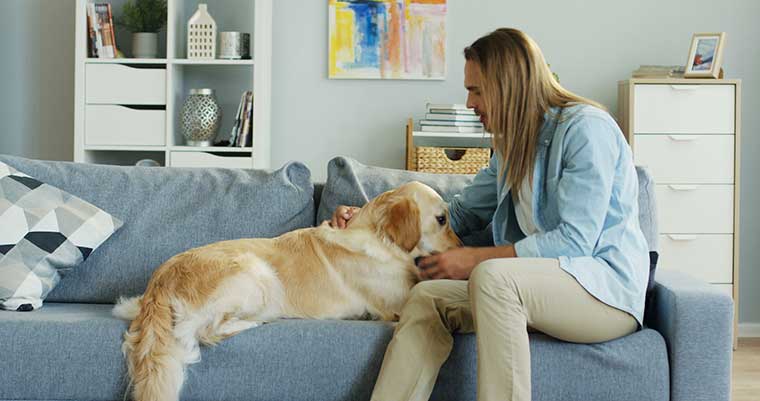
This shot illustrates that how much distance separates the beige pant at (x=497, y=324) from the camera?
1872 millimetres

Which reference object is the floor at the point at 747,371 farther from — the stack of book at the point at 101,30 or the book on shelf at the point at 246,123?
the stack of book at the point at 101,30

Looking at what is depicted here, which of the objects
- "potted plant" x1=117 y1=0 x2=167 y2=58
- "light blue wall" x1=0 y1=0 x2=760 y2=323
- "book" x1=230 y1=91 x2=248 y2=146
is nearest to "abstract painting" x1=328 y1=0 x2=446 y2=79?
"light blue wall" x1=0 y1=0 x2=760 y2=323

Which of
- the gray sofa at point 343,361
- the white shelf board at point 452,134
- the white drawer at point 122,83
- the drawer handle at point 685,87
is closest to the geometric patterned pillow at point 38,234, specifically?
the gray sofa at point 343,361

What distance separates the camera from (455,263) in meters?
2.20

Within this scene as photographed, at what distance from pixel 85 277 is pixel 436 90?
7.79ft

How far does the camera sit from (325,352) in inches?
81.7

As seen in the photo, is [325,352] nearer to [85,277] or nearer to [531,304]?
[531,304]

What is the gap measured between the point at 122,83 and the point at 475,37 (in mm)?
1713

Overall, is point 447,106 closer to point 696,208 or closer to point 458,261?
point 696,208

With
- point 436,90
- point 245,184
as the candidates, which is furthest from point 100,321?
point 436,90

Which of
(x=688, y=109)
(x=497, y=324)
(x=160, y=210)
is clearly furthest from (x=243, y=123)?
(x=497, y=324)

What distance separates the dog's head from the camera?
7.48 feet

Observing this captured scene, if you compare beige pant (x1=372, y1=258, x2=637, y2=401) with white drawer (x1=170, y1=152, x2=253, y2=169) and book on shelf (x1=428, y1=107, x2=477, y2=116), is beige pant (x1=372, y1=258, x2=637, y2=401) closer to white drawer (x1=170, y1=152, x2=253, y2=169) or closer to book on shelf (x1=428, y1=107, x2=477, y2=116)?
book on shelf (x1=428, y1=107, x2=477, y2=116)

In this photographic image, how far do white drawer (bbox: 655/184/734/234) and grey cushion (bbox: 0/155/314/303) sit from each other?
2.09 meters
